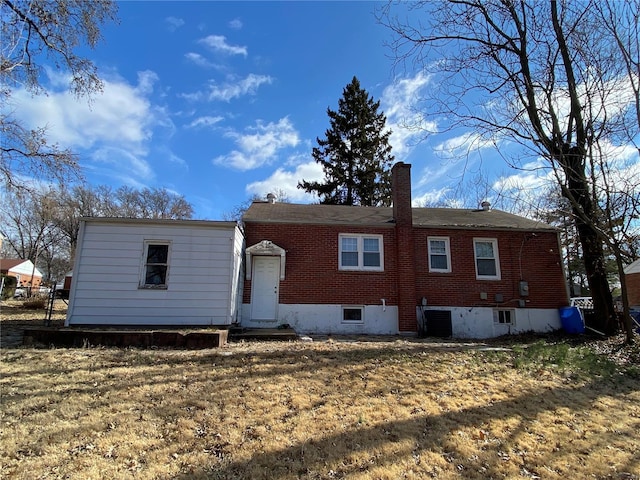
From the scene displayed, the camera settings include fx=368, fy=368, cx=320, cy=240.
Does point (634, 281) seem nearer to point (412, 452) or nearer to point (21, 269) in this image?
point (412, 452)

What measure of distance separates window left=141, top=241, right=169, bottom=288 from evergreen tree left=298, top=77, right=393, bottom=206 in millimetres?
19574

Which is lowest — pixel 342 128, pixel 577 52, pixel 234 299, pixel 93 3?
pixel 234 299

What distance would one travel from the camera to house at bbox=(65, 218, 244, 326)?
31.2 ft

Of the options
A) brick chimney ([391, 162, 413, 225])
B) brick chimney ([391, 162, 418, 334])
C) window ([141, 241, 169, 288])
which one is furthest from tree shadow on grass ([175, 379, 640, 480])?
brick chimney ([391, 162, 413, 225])

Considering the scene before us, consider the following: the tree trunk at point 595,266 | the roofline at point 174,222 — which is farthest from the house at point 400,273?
the roofline at point 174,222

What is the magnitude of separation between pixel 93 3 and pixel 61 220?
139 feet

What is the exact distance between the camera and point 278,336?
945 centimetres

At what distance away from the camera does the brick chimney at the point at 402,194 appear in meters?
12.3

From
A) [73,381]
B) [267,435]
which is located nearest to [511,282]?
[267,435]

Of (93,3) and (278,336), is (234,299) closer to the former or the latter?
(278,336)

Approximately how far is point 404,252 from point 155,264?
24.6 feet

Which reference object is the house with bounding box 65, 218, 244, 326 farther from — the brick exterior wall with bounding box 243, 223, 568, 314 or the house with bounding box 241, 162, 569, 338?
the brick exterior wall with bounding box 243, 223, 568, 314

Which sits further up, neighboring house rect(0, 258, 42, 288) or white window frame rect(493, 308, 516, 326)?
neighboring house rect(0, 258, 42, 288)

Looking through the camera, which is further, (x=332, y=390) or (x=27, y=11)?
(x=27, y=11)
